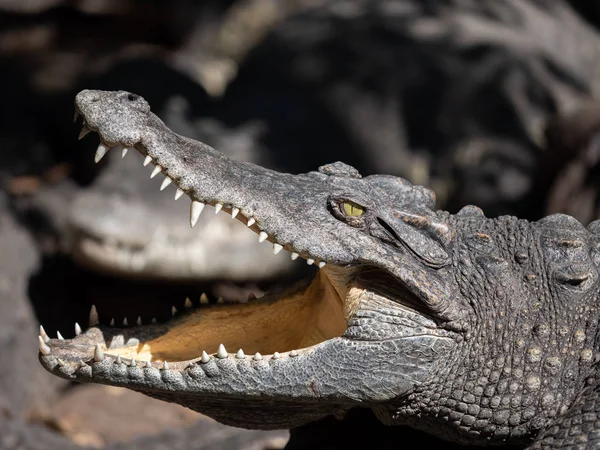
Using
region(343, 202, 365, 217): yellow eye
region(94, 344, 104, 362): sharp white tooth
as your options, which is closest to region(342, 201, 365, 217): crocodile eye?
region(343, 202, 365, 217): yellow eye

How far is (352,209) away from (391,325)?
1.23ft

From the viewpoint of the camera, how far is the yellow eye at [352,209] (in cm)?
250

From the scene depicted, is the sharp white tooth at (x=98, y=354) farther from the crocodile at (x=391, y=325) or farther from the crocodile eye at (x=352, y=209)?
the crocodile eye at (x=352, y=209)

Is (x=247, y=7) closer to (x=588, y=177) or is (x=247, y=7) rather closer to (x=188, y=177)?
(x=588, y=177)

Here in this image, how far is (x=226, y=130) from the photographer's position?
236 inches

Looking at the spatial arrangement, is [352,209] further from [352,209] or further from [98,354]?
[98,354]

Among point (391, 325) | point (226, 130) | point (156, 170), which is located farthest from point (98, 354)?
point (226, 130)

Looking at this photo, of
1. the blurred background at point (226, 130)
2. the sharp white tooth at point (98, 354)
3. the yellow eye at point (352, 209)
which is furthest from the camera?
the blurred background at point (226, 130)

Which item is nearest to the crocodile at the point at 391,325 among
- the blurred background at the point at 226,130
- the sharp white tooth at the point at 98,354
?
the sharp white tooth at the point at 98,354

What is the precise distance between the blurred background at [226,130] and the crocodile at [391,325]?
1529 mm

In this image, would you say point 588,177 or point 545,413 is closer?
point 545,413

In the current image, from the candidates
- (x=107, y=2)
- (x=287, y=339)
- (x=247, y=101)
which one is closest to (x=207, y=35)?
(x=107, y=2)

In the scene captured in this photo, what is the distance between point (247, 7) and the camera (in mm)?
8094

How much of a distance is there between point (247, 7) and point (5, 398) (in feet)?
15.2
